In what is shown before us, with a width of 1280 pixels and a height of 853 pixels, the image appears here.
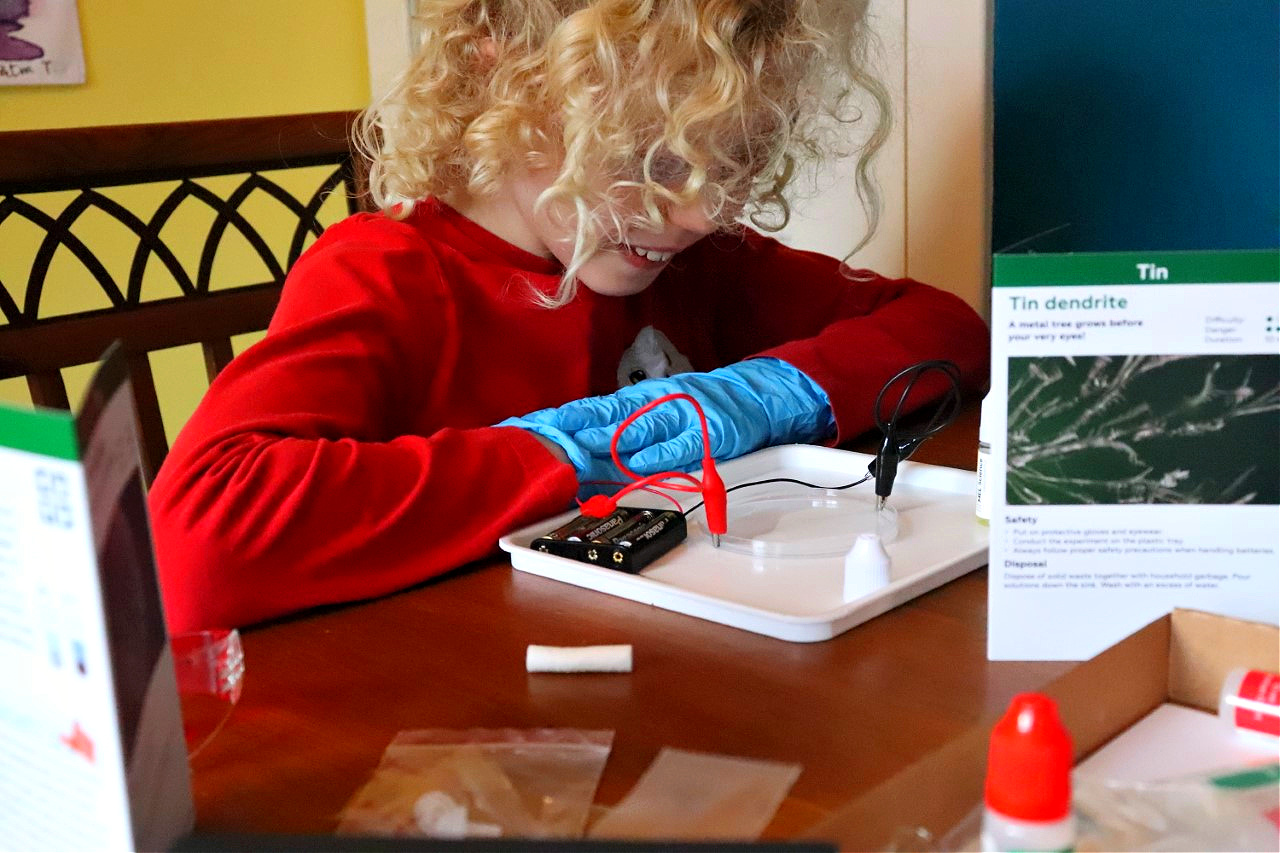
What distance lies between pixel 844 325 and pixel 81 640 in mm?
877

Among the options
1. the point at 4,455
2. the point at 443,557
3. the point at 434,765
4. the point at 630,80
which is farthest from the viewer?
the point at 630,80

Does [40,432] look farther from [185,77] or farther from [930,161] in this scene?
[185,77]

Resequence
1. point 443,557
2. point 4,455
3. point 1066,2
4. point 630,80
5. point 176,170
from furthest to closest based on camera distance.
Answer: point 1066,2 → point 176,170 → point 630,80 → point 443,557 → point 4,455

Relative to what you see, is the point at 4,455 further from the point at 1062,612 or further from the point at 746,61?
the point at 746,61

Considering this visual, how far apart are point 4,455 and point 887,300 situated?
1045 millimetres

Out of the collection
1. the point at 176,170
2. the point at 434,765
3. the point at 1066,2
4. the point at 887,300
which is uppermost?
the point at 1066,2

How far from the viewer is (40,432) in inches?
16.3

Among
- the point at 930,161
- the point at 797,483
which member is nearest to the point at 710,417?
the point at 797,483

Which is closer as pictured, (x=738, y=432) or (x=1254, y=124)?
(x=738, y=432)

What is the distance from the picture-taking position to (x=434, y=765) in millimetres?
541

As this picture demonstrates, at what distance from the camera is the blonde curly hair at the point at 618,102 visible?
3.15ft

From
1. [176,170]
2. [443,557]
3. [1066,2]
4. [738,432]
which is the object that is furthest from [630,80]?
[1066,2]

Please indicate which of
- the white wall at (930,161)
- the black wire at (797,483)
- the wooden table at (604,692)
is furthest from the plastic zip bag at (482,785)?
the white wall at (930,161)

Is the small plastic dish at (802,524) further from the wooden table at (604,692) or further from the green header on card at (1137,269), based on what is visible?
the green header on card at (1137,269)
